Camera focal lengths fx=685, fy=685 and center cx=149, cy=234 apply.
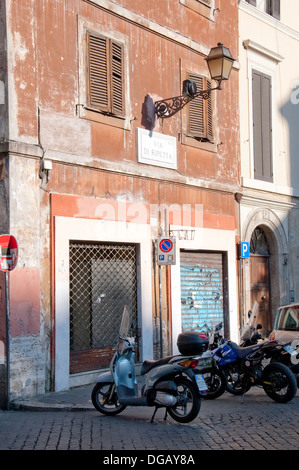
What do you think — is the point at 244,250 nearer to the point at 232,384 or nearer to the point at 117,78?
the point at 117,78

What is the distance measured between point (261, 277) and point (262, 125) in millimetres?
3776

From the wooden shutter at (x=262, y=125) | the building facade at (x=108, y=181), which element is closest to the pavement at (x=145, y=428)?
the building facade at (x=108, y=181)

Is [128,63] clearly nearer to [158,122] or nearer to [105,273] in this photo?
[158,122]

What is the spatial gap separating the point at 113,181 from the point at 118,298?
2.10 metres

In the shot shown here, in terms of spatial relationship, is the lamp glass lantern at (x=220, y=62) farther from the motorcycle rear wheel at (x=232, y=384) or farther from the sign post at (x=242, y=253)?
the motorcycle rear wheel at (x=232, y=384)

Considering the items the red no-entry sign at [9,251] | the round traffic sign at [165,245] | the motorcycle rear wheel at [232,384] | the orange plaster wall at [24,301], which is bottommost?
the motorcycle rear wheel at [232,384]

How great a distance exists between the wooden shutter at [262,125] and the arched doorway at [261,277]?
4.92 ft

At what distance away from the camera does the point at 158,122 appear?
1330 centimetres

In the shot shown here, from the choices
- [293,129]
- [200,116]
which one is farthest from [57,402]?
[293,129]

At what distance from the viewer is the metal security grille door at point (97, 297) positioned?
449 inches

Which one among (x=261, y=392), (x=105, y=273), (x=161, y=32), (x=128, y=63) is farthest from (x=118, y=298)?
(x=161, y=32)

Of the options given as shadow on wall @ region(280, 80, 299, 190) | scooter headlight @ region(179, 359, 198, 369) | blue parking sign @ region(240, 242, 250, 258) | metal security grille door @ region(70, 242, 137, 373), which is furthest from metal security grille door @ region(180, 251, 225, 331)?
scooter headlight @ region(179, 359, 198, 369)

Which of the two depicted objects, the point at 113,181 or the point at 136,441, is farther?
the point at 113,181
